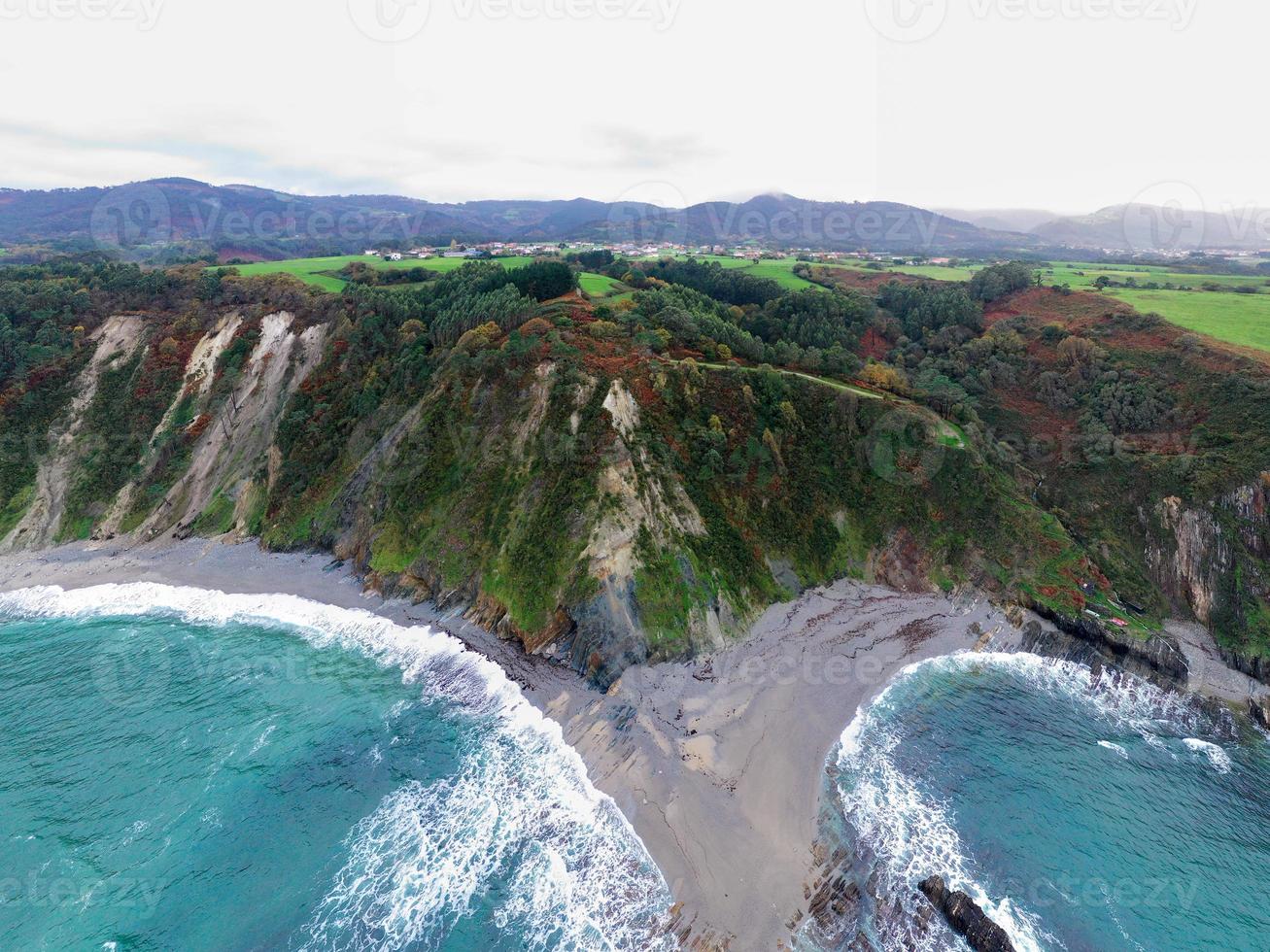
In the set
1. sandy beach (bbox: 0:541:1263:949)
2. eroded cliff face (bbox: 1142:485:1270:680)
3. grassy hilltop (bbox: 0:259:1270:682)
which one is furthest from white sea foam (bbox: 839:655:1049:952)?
eroded cliff face (bbox: 1142:485:1270:680)

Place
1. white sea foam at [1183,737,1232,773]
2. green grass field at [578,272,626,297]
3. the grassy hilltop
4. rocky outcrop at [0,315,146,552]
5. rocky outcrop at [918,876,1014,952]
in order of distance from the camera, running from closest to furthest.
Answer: rocky outcrop at [918,876,1014,952] → white sea foam at [1183,737,1232,773] → the grassy hilltop → rocky outcrop at [0,315,146,552] → green grass field at [578,272,626,297]

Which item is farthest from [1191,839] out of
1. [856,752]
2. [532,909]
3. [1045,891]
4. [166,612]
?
[166,612]

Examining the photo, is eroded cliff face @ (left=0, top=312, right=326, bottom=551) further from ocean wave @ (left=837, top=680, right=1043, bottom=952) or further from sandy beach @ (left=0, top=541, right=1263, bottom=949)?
ocean wave @ (left=837, top=680, right=1043, bottom=952)

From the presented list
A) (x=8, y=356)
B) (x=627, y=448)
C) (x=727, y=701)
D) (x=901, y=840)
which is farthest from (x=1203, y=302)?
(x=8, y=356)

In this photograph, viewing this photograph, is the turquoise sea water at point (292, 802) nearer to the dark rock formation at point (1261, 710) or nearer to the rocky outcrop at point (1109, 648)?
the rocky outcrop at point (1109, 648)

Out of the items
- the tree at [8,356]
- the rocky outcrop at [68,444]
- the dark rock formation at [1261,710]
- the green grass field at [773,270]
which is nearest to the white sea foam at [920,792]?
the dark rock formation at [1261,710]

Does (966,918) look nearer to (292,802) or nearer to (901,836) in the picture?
(901,836)
